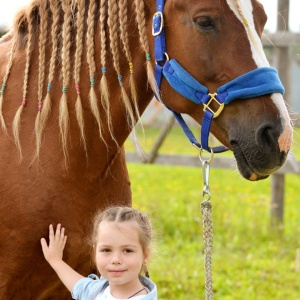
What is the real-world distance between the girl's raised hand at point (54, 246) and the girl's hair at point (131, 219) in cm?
21

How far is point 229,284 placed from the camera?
17.4 ft

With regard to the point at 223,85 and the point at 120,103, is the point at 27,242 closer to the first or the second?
the point at 120,103

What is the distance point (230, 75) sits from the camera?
2.49 m

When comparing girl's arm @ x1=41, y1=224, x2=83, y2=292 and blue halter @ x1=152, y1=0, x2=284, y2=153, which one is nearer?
blue halter @ x1=152, y1=0, x2=284, y2=153

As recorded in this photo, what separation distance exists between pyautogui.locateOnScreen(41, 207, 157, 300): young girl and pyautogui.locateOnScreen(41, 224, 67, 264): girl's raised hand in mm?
161

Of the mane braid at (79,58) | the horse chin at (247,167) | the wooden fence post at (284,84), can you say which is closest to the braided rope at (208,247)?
the horse chin at (247,167)

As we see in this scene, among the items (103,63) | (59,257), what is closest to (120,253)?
(59,257)

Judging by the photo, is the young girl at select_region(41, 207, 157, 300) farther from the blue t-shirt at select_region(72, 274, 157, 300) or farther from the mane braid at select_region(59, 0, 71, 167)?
the mane braid at select_region(59, 0, 71, 167)

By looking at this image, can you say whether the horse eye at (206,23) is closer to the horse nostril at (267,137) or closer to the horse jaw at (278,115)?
the horse jaw at (278,115)

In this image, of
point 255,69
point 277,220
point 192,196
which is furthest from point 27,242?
point 192,196

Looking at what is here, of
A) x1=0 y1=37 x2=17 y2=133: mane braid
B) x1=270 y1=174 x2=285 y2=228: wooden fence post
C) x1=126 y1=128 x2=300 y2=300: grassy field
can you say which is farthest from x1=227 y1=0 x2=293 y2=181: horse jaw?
x1=270 y1=174 x2=285 y2=228: wooden fence post

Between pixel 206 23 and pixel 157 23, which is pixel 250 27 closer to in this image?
pixel 206 23

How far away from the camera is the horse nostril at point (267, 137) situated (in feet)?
7.87

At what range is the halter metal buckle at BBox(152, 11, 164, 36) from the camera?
8.57 feet
